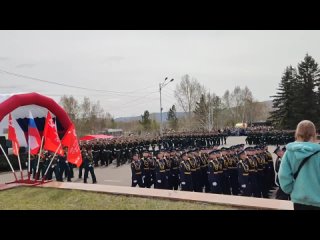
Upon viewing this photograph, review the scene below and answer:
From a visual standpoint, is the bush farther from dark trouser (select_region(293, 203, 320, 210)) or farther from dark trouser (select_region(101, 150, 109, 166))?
dark trouser (select_region(293, 203, 320, 210))

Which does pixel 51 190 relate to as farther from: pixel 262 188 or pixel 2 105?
pixel 262 188

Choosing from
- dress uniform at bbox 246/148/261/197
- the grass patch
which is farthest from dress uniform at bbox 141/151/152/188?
the grass patch

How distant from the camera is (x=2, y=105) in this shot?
11.1 m

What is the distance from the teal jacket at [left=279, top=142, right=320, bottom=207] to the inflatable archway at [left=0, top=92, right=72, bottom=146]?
9.88 metres

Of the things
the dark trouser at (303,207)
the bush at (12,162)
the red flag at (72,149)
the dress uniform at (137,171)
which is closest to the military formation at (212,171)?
the dress uniform at (137,171)

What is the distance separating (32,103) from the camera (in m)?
12.3

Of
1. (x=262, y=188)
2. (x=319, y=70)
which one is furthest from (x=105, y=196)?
(x=319, y=70)

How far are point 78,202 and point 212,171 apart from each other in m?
4.15

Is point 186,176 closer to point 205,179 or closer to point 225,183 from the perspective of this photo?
point 205,179

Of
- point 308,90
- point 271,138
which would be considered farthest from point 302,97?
point 271,138

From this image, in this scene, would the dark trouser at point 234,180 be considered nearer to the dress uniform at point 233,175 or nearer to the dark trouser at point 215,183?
the dress uniform at point 233,175

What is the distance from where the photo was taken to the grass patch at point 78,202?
5.46m

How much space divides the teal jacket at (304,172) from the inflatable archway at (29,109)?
9.88 metres

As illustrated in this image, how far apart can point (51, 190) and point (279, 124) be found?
3853cm
